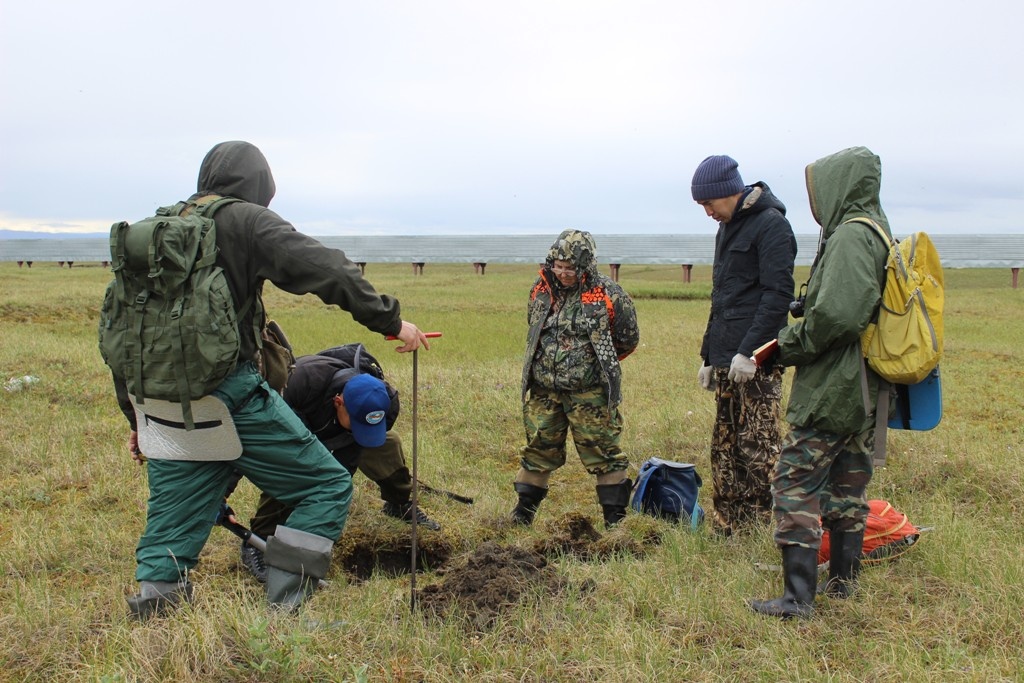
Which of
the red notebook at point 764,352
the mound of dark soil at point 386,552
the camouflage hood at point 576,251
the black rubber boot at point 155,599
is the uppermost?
the camouflage hood at point 576,251

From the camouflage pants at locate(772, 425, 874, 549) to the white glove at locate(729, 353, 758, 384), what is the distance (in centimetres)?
49

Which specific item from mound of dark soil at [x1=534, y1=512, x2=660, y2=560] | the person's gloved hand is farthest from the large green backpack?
the person's gloved hand

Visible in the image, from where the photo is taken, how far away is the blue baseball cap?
13.3 ft

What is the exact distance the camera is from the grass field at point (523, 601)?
2.82 m

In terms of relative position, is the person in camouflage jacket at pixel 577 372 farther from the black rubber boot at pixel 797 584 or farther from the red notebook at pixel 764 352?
the black rubber boot at pixel 797 584

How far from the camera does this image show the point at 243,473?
3377 mm

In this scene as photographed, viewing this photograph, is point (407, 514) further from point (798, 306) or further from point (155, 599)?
point (798, 306)

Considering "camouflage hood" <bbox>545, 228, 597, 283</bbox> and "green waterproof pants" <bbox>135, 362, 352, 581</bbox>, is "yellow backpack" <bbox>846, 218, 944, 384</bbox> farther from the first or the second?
"green waterproof pants" <bbox>135, 362, 352, 581</bbox>

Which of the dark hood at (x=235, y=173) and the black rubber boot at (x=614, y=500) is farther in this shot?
the black rubber boot at (x=614, y=500)

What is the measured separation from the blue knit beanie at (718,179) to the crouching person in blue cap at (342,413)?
6.40ft

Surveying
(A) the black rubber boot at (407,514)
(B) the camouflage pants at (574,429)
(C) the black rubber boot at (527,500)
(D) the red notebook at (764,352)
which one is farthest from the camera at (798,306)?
(A) the black rubber boot at (407,514)

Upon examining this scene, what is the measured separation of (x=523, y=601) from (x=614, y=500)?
1529mm

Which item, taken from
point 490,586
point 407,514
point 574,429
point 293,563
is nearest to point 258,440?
point 293,563

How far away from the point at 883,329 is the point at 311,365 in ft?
8.72
